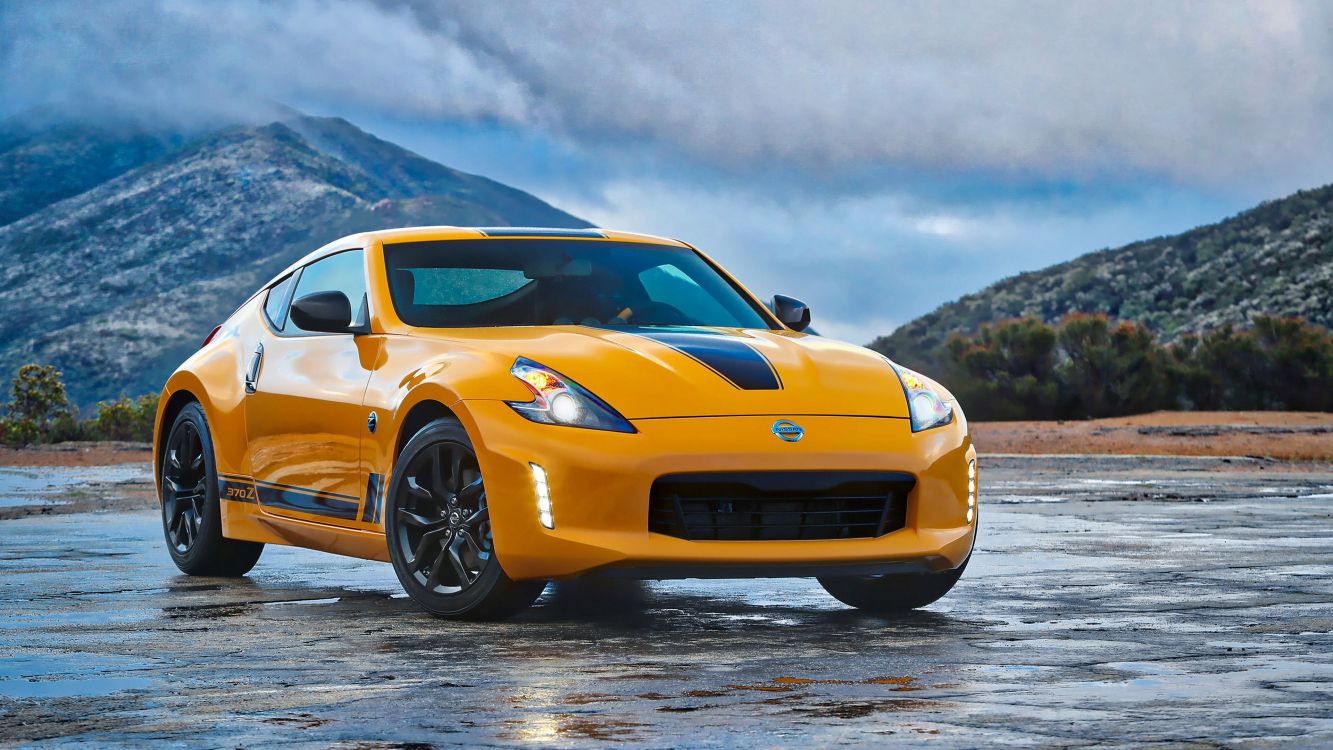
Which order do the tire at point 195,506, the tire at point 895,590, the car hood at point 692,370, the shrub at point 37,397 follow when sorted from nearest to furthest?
the car hood at point 692,370, the tire at point 895,590, the tire at point 195,506, the shrub at point 37,397

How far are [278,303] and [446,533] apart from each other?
245 centimetres

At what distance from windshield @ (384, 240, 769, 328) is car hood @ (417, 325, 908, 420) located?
39 cm

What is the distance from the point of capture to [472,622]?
23.0ft

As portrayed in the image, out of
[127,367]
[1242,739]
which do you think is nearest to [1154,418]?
[1242,739]

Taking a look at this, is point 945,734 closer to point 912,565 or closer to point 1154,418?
point 912,565

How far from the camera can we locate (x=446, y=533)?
709 cm

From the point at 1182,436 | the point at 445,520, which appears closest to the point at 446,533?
the point at 445,520

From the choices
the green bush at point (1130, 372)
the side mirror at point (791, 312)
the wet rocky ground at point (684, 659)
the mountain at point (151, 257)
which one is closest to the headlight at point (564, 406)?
the wet rocky ground at point (684, 659)

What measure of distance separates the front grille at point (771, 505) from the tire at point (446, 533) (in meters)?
0.57

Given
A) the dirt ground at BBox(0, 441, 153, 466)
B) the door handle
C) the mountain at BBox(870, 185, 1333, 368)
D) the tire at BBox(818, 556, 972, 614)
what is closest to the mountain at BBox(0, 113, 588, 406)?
the mountain at BBox(870, 185, 1333, 368)

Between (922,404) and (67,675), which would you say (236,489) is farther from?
(922,404)

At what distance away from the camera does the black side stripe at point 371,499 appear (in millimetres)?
7449

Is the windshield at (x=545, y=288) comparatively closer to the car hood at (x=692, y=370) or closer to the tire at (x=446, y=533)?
the car hood at (x=692, y=370)

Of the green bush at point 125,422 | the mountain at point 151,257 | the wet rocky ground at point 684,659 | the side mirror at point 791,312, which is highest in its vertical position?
the mountain at point 151,257
